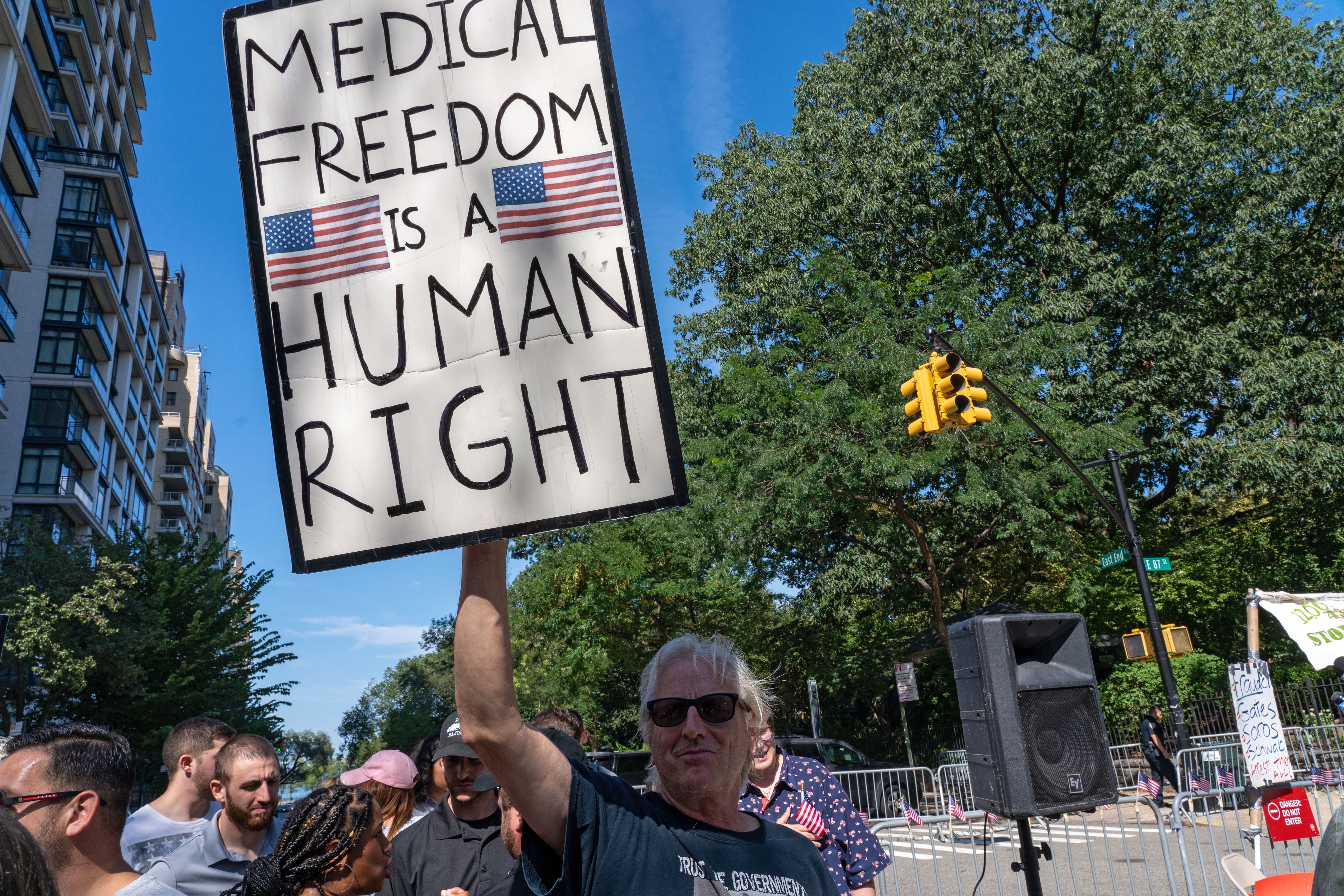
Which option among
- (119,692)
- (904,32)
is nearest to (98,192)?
(119,692)

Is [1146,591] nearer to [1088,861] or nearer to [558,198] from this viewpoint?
[1088,861]

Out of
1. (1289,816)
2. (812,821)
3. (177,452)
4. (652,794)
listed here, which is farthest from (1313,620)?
(177,452)

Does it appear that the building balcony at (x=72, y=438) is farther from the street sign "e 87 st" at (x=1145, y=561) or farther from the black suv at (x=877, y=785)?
the street sign "e 87 st" at (x=1145, y=561)

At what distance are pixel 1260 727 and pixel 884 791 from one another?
7034mm

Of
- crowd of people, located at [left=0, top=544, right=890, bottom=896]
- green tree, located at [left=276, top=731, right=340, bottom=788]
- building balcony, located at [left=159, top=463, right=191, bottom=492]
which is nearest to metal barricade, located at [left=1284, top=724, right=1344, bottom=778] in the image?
crowd of people, located at [left=0, top=544, right=890, bottom=896]

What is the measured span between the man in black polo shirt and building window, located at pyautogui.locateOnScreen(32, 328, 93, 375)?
42.0 metres

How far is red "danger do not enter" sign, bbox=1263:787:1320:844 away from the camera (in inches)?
238

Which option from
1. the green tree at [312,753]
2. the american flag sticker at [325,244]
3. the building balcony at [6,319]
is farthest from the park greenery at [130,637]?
the green tree at [312,753]

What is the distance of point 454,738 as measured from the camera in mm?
3947

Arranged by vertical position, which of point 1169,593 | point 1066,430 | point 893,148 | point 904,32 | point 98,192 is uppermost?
point 98,192

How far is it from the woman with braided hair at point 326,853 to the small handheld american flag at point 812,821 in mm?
1566

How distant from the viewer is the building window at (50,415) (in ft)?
122

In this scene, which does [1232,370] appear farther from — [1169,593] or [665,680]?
[665,680]

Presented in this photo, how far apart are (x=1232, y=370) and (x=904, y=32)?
33.6 feet
